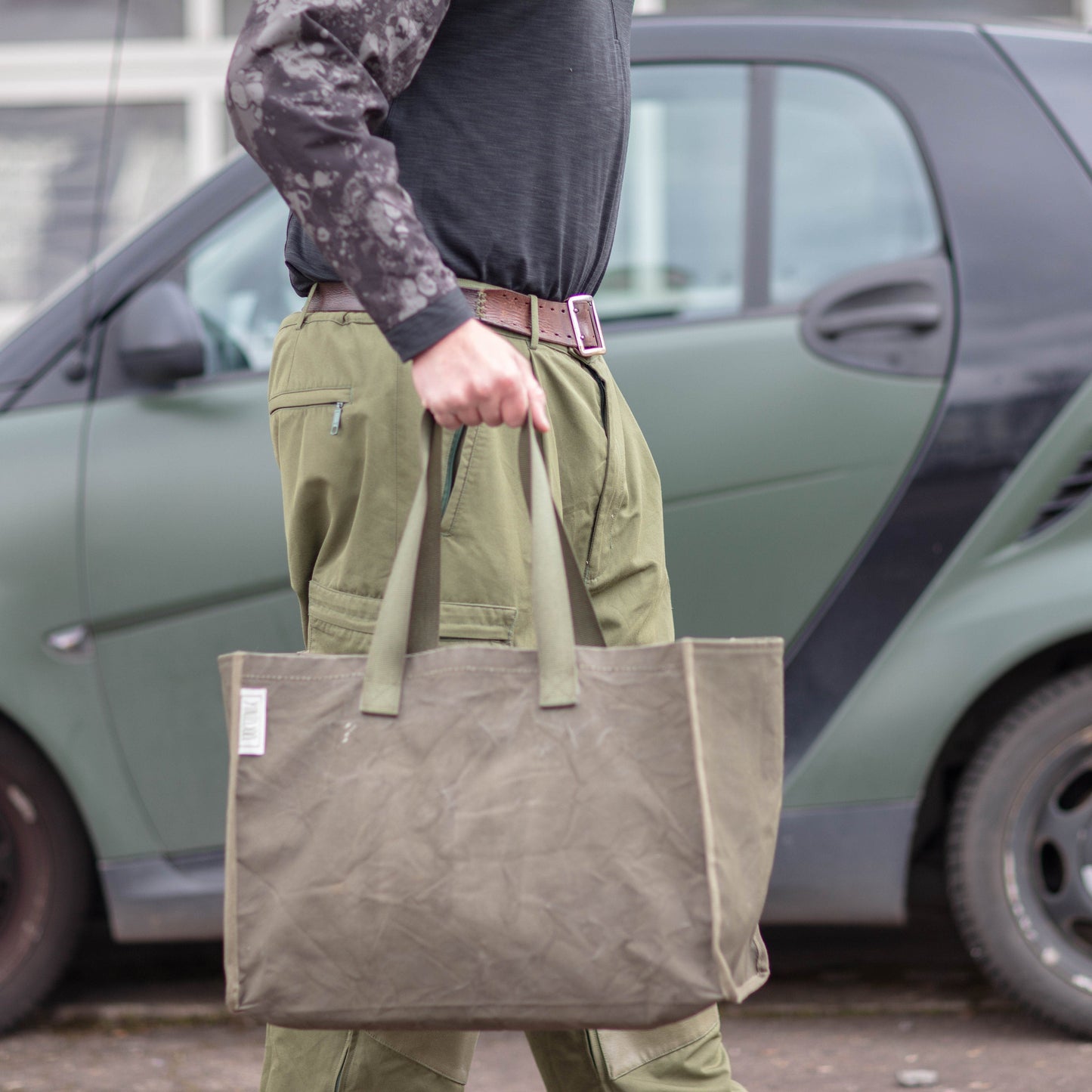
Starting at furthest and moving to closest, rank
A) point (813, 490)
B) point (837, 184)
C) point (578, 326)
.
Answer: point (837, 184) → point (813, 490) → point (578, 326)

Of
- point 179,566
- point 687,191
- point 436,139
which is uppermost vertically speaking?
point 436,139

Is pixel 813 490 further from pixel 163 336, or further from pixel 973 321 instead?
pixel 163 336

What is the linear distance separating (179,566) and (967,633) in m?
1.34

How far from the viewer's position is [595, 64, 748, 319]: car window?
2.62m

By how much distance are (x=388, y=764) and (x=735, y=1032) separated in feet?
5.40

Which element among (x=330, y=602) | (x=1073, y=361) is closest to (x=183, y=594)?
(x=330, y=602)

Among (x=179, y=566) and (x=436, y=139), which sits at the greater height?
(x=436, y=139)

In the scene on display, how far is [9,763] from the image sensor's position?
2604 millimetres

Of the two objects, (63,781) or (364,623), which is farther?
(63,781)

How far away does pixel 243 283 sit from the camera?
2.66m

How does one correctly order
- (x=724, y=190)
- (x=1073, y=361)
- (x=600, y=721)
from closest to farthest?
(x=600, y=721) < (x=1073, y=361) < (x=724, y=190)

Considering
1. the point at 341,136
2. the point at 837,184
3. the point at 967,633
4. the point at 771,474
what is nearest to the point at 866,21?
the point at 837,184

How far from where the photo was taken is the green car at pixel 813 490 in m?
2.47

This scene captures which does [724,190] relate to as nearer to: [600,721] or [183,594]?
[183,594]
